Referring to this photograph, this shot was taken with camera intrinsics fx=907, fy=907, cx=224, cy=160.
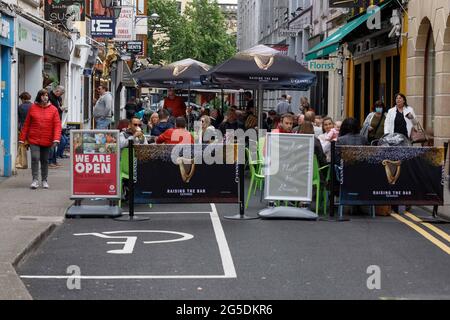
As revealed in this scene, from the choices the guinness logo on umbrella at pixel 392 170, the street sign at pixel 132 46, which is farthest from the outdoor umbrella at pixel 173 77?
the street sign at pixel 132 46

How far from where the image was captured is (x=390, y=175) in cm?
1309

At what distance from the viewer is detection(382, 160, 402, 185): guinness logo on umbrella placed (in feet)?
42.9

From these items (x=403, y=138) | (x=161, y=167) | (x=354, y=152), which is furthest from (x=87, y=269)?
(x=403, y=138)

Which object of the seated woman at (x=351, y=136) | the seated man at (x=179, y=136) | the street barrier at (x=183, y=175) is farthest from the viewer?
the seated man at (x=179, y=136)

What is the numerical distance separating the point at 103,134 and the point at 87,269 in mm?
4466

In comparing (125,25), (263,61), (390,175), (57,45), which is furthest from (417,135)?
(125,25)

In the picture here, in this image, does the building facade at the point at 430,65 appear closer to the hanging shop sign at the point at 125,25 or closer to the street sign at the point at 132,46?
the hanging shop sign at the point at 125,25

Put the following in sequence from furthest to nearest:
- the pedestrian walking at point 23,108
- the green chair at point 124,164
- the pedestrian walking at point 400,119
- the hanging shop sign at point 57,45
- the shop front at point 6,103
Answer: the hanging shop sign at point 57,45 < the pedestrian walking at point 23,108 < the shop front at point 6,103 < the pedestrian walking at point 400,119 < the green chair at point 124,164

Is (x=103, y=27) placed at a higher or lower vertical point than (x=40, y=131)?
higher

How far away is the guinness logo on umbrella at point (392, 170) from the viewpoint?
13070mm

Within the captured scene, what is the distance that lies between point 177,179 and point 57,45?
539 inches

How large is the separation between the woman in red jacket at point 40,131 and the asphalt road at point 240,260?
3.85m

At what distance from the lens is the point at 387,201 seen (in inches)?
516

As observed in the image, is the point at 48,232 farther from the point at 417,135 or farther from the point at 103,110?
the point at 103,110
